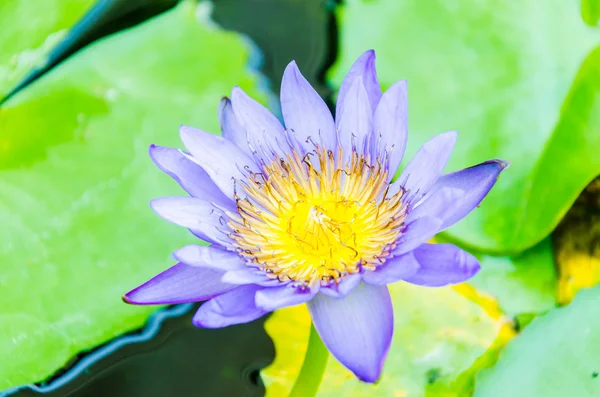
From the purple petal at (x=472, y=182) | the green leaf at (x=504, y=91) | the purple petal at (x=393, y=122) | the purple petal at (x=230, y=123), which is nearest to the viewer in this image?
the purple petal at (x=472, y=182)

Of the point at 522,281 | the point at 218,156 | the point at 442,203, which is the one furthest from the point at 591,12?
the point at 218,156

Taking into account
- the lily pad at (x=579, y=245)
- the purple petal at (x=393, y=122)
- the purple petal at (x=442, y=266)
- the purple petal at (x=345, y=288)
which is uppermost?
the purple petal at (x=393, y=122)

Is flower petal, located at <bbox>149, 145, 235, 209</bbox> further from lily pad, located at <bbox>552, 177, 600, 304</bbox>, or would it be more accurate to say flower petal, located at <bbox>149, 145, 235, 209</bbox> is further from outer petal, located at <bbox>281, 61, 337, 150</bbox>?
lily pad, located at <bbox>552, 177, 600, 304</bbox>

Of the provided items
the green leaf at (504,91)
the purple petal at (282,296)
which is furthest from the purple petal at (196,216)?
the green leaf at (504,91)

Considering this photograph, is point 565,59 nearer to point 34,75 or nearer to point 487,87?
point 487,87

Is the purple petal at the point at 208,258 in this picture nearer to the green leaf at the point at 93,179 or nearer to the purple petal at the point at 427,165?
the purple petal at the point at 427,165

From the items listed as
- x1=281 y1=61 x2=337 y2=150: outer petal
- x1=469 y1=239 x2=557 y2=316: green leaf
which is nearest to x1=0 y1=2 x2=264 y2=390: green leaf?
x1=281 y1=61 x2=337 y2=150: outer petal

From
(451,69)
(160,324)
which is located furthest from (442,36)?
(160,324)
